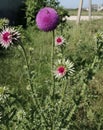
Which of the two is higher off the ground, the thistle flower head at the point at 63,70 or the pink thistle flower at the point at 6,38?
the pink thistle flower at the point at 6,38

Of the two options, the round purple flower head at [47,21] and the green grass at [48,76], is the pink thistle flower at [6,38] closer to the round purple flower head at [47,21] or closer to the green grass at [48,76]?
the round purple flower head at [47,21]

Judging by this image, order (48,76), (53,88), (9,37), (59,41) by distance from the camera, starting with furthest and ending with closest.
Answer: (48,76) < (59,41) < (53,88) < (9,37)

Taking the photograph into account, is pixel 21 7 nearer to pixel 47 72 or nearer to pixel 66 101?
pixel 47 72

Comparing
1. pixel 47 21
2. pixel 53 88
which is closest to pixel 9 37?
pixel 47 21

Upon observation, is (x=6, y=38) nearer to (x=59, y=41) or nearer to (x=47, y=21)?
(x=47, y=21)

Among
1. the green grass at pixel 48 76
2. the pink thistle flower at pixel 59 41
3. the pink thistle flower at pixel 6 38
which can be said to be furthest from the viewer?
the green grass at pixel 48 76

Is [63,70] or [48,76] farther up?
[63,70]

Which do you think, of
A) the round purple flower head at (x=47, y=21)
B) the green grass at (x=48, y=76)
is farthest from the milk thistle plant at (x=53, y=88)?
the green grass at (x=48, y=76)

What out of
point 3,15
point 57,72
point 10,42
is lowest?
point 3,15

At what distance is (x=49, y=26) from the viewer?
2654mm

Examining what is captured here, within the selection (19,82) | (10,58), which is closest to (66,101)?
(19,82)

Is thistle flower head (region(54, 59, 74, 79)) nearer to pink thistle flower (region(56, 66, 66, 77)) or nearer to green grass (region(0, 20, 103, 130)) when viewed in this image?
pink thistle flower (region(56, 66, 66, 77))

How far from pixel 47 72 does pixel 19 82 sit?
0.57 m

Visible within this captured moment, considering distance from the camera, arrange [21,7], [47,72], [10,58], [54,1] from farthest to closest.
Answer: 1. [21,7]
2. [54,1]
3. [10,58]
4. [47,72]
